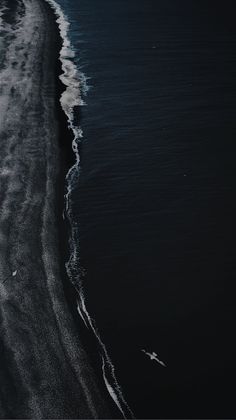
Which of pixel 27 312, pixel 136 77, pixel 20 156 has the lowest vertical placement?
pixel 27 312

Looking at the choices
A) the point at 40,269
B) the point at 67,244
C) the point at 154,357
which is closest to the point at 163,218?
the point at 67,244

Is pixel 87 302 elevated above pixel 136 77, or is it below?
below

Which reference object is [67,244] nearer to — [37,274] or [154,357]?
[37,274]

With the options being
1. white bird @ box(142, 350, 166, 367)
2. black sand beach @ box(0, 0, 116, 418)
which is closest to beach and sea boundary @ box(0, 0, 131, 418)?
black sand beach @ box(0, 0, 116, 418)

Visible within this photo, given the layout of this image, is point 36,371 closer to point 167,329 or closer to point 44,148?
point 167,329

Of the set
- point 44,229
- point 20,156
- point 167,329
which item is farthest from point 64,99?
point 167,329
